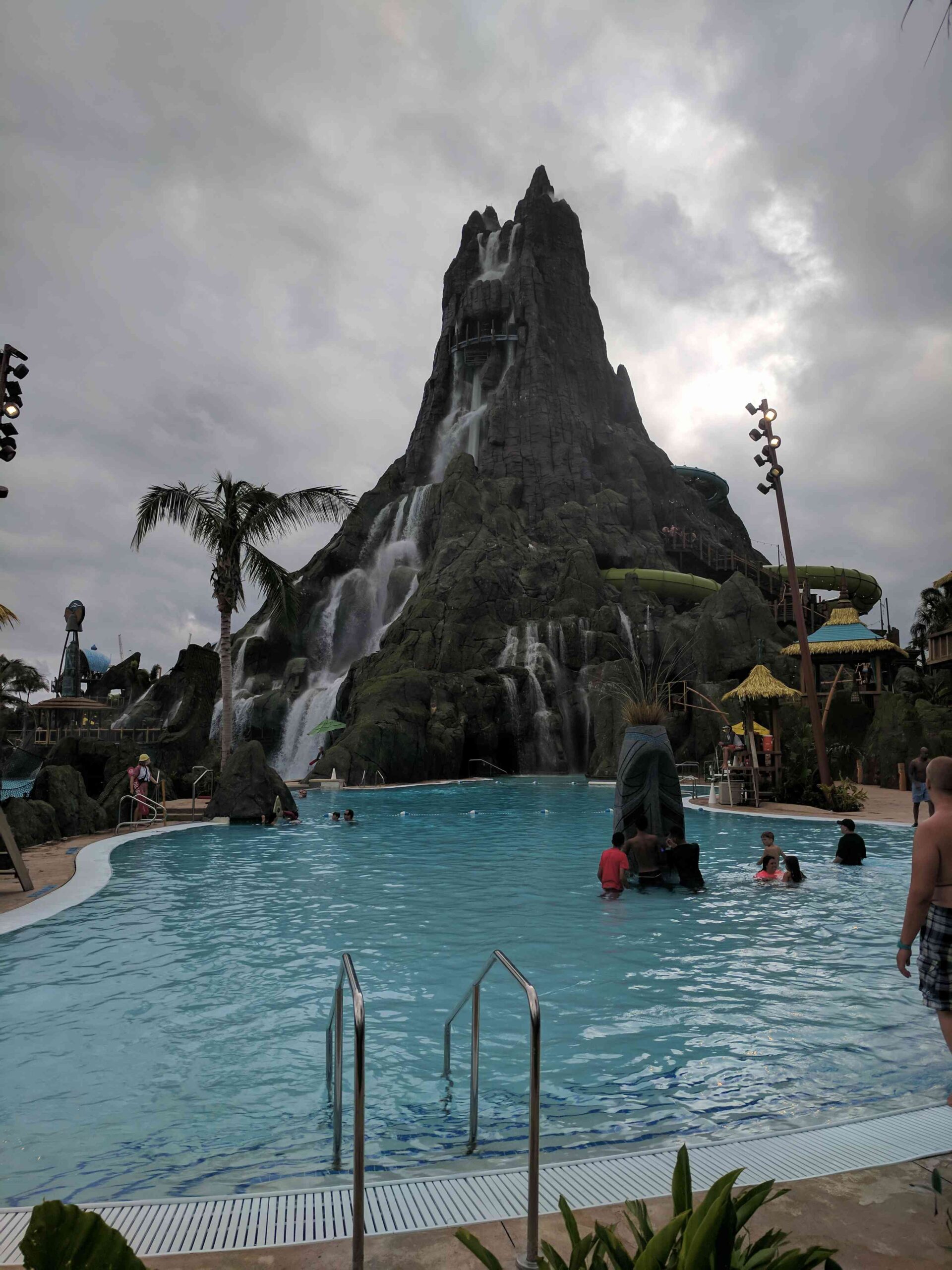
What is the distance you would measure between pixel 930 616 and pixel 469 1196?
5965 centimetres

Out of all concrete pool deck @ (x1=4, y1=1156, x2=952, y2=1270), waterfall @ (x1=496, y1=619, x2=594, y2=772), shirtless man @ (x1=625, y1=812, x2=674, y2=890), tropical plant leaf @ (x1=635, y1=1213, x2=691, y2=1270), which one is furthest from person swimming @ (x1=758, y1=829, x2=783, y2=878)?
waterfall @ (x1=496, y1=619, x2=594, y2=772)

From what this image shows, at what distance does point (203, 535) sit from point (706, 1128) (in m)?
20.4

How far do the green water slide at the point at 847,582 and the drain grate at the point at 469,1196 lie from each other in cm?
5681

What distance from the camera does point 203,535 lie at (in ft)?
73.5

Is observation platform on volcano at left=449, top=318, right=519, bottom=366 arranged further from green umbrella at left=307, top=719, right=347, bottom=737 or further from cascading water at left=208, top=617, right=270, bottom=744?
green umbrella at left=307, top=719, right=347, bottom=737

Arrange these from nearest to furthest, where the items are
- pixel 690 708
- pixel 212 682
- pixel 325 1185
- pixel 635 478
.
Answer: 1. pixel 325 1185
2. pixel 212 682
3. pixel 690 708
4. pixel 635 478

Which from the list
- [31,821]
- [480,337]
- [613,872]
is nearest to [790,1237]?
[613,872]

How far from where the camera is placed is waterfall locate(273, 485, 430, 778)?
2050 inches

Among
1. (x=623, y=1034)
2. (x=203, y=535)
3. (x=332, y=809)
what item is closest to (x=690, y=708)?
(x=332, y=809)

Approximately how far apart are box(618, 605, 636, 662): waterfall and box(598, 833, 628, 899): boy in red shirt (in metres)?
30.6

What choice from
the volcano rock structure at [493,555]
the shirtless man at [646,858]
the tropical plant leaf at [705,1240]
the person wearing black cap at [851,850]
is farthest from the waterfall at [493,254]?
the tropical plant leaf at [705,1240]

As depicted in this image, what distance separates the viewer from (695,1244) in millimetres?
1887

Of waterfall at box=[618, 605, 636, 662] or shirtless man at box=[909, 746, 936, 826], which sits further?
waterfall at box=[618, 605, 636, 662]

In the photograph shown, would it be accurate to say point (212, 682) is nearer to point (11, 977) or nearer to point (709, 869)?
point (709, 869)
